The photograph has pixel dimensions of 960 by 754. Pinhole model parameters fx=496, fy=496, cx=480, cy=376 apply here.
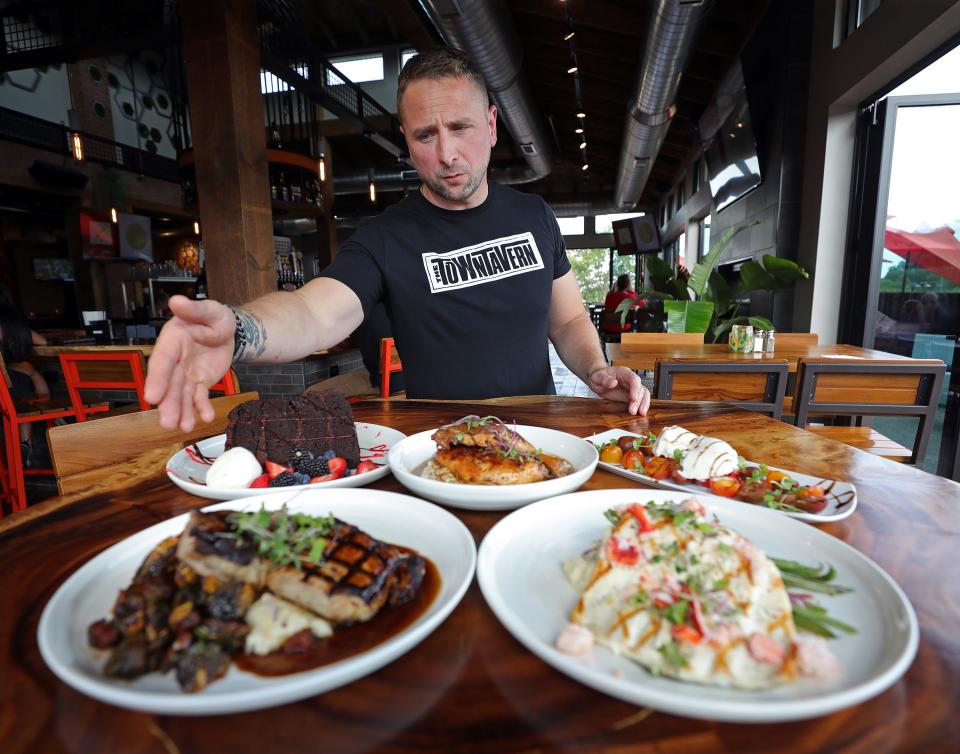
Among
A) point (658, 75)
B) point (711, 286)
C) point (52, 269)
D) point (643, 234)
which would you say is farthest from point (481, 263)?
point (52, 269)

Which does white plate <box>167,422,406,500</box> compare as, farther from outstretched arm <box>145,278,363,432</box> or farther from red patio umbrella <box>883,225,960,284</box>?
red patio umbrella <box>883,225,960,284</box>

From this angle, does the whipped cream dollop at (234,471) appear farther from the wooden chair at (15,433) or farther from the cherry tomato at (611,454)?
the wooden chair at (15,433)

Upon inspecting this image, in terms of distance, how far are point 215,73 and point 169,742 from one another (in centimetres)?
531

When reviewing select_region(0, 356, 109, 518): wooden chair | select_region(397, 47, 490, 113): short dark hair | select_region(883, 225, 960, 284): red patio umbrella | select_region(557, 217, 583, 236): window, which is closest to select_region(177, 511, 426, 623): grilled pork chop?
select_region(397, 47, 490, 113): short dark hair

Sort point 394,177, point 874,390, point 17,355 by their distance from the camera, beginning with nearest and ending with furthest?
point 874,390
point 17,355
point 394,177

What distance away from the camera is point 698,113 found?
29.0 feet

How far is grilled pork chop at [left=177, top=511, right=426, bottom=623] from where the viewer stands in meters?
0.61

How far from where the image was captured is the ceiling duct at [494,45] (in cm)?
460

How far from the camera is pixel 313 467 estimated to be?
113cm

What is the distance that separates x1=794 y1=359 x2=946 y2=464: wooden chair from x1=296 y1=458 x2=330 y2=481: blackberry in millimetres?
2709

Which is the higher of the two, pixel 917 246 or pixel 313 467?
pixel 917 246

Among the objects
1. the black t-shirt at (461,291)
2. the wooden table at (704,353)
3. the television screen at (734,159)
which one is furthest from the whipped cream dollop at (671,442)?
the television screen at (734,159)

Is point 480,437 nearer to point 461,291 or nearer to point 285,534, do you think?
point 285,534

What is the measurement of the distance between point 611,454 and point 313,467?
27.6 inches
